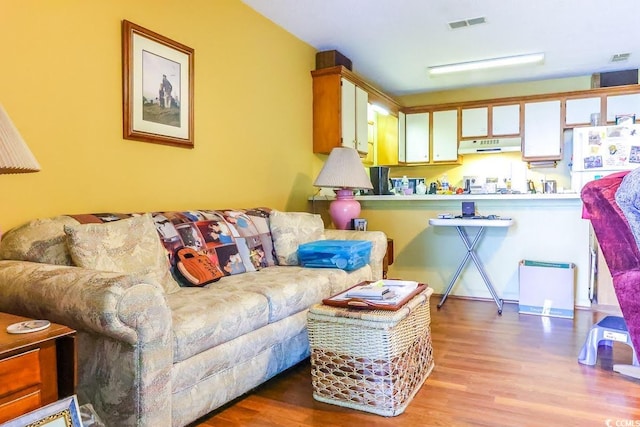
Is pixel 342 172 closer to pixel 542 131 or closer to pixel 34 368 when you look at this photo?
pixel 34 368

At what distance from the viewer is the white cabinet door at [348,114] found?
4605 millimetres

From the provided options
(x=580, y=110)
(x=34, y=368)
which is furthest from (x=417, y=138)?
(x=34, y=368)

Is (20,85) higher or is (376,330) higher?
(20,85)

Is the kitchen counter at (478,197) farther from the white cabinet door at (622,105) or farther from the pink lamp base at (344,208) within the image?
the white cabinet door at (622,105)

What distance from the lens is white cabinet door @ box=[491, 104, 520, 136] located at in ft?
19.8

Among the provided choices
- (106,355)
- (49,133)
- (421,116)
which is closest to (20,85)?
(49,133)

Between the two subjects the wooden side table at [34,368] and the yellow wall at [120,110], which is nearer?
the wooden side table at [34,368]

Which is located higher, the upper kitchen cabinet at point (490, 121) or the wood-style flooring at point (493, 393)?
the upper kitchen cabinet at point (490, 121)

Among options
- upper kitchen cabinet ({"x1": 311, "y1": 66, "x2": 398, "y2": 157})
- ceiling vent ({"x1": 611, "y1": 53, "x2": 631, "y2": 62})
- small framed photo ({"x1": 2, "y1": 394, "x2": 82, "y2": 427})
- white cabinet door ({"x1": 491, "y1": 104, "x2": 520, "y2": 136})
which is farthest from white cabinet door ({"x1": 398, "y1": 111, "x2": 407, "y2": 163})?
small framed photo ({"x1": 2, "y1": 394, "x2": 82, "y2": 427})

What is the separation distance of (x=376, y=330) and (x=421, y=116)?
16.9 ft

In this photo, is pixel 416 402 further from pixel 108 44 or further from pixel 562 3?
pixel 562 3

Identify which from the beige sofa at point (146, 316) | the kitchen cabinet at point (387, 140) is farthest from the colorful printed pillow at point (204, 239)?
the kitchen cabinet at point (387, 140)

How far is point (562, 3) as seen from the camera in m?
3.66

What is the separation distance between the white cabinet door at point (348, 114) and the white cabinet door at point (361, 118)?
80 mm
